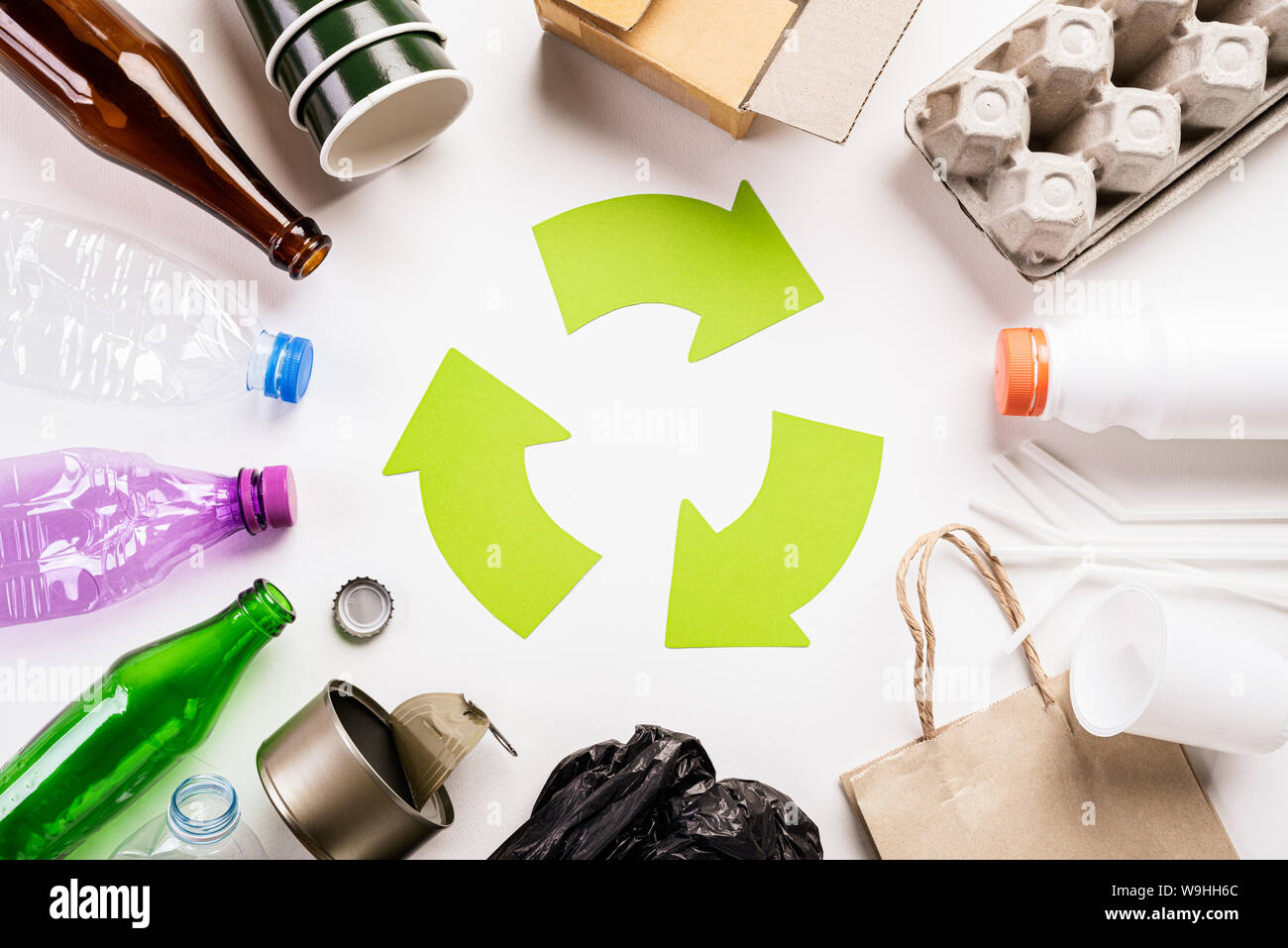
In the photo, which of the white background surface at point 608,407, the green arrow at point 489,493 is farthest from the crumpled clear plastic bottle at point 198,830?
the green arrow at point 489,493

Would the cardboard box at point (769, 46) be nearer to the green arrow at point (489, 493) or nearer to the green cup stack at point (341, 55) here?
the green cup stack at point (341, 55)

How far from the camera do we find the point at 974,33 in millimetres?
980

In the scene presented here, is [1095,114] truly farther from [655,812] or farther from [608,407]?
[655,812]

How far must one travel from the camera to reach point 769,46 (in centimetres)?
87

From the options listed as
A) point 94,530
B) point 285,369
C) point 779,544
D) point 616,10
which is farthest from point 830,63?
point 94,530

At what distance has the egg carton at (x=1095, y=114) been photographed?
87 cm

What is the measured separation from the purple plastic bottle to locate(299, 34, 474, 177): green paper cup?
30 cm

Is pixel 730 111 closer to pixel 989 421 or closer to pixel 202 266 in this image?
pixel 989 421

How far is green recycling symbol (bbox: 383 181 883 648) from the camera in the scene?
0.93 metres

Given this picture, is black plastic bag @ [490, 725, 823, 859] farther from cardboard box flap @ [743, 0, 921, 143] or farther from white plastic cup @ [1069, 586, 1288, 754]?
cardboard box flap @ [743, 0, 921, 143]

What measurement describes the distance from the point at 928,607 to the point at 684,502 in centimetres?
24

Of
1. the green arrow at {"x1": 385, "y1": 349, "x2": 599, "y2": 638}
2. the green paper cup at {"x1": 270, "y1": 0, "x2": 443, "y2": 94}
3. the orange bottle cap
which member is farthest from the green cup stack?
the orange bottle cap
